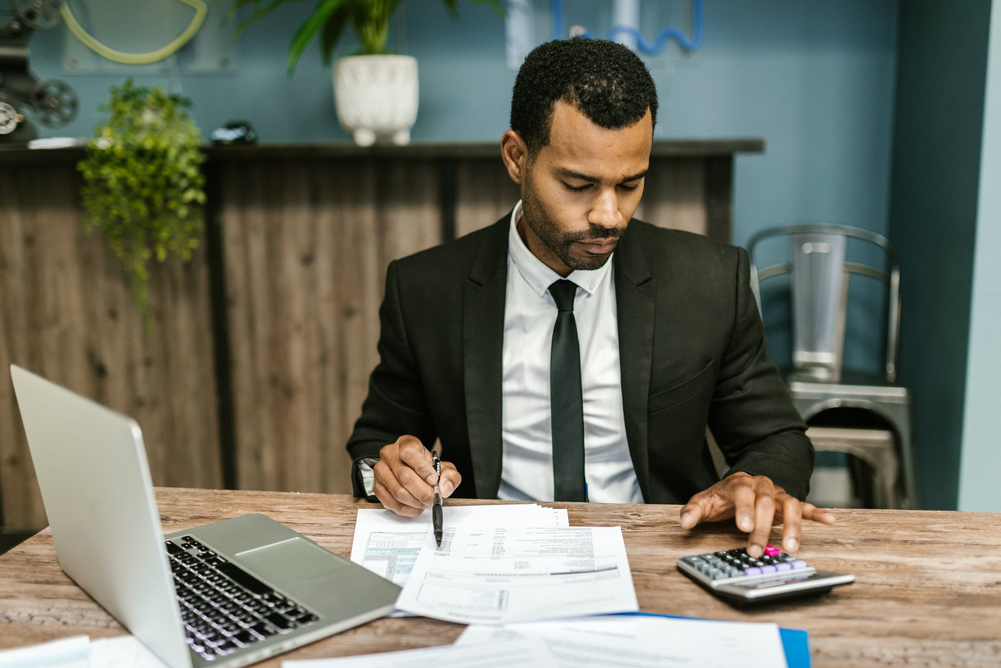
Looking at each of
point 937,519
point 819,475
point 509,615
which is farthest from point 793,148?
point 509,615

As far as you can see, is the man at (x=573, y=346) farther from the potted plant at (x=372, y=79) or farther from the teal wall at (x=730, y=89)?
the teal wall at (x=730, y=89)

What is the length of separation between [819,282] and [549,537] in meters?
1.91

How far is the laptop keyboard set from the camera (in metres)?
0.75

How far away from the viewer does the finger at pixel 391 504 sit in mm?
1049

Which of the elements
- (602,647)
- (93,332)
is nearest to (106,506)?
(602,647)

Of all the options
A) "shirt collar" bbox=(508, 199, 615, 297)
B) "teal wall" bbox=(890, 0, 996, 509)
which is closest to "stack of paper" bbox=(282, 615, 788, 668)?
"shirt collar" bbox=(508, 199, 615, 297)

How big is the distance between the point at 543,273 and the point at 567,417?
0.88 feet

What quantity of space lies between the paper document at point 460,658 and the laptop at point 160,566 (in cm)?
6

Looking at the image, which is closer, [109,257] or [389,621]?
[389,621]

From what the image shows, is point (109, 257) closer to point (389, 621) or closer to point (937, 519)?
point (389, 621)

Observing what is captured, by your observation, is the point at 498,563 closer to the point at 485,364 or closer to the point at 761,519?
the point at 761,519

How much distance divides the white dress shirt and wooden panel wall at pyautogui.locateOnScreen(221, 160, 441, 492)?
116cm

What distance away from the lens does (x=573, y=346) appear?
135 cm

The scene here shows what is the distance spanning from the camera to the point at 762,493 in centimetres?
96
